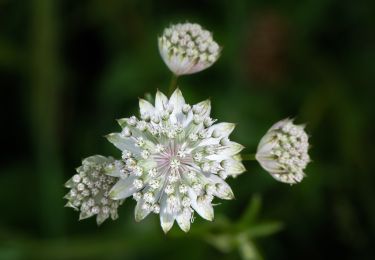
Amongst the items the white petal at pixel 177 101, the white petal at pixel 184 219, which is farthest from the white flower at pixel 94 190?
the white petal at pixel 177 101

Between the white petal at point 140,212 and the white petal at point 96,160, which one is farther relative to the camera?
the white petal at point 96,160

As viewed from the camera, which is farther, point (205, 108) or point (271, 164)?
point (271, 164)

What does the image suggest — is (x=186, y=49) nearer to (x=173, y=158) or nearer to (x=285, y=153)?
(x=173, y=158)

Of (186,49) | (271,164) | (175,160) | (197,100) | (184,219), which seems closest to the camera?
(184,219)

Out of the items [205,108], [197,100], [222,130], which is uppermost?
[197,100]

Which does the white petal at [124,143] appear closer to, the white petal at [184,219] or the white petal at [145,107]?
the white petal at [145,107]

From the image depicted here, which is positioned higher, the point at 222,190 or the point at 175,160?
the point at 175,160

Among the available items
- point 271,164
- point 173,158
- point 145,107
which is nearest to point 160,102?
point 145,107
